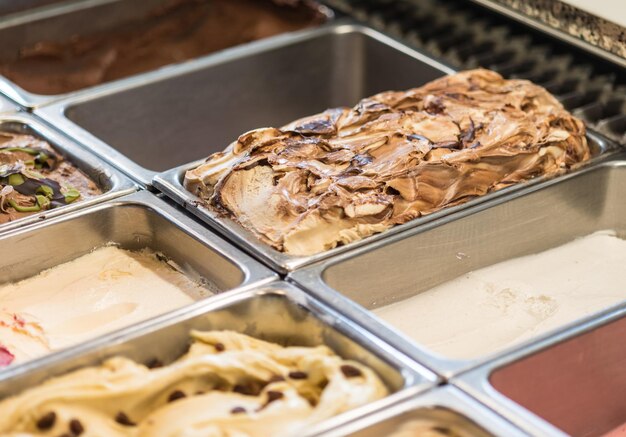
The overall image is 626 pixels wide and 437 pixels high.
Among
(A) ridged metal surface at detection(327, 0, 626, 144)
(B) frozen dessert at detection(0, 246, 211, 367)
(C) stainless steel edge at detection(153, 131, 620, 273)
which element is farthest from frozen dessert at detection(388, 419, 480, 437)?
(A) ridged metal surface at detection(327, 0, 626, 144)

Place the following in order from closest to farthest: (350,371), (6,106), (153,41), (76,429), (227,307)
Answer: (76,429), (350,371), (227,307), (6,106), (153,41)

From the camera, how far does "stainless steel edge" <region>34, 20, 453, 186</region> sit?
2.37m

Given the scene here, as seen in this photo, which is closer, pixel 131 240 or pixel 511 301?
pixel 511 301

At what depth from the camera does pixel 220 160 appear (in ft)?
7.28

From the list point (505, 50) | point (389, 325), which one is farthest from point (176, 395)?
point (505, 50)

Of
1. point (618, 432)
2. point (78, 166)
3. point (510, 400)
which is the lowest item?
point (618, 432)

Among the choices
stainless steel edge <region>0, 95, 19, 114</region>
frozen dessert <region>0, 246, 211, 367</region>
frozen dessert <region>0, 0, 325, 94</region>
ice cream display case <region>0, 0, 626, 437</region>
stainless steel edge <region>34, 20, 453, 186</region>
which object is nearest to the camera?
ice cream display case <region>0, 0, 626, 437</region>

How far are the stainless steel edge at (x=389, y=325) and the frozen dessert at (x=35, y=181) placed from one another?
1.99ft

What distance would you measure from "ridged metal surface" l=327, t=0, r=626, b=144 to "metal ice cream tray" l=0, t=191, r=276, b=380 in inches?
39.0

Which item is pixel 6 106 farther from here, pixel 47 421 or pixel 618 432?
pixel 618 432

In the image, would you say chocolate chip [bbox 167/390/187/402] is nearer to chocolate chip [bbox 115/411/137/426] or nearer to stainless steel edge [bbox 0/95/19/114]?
chocolate chip [bbox 115/411/137/426]

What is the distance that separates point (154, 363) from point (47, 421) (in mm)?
239

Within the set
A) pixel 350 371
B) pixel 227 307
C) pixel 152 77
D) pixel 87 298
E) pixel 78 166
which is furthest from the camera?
pixel 152 77

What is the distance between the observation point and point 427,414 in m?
1.59
